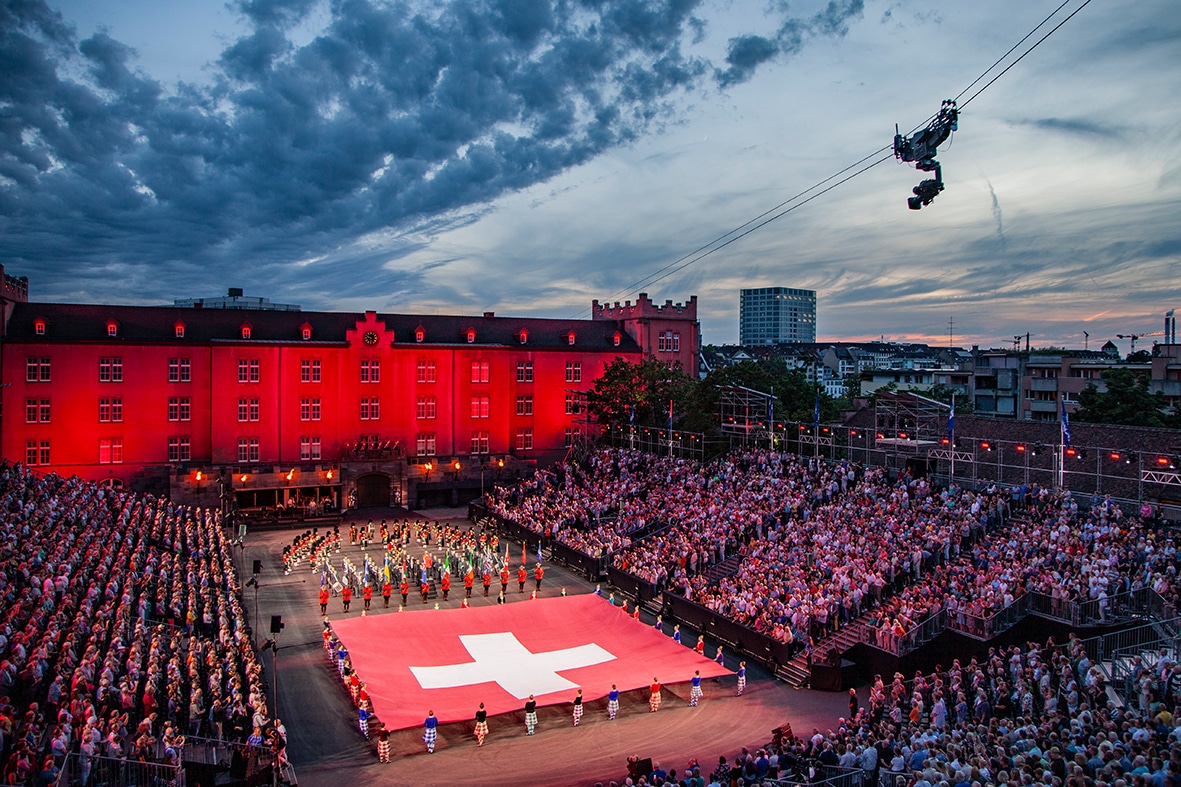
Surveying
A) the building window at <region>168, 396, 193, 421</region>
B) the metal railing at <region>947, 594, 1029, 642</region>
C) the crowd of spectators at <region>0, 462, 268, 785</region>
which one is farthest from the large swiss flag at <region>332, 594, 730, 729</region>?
the building window at <region>168, 396, 193, 421</region>

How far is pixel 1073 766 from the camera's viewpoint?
13602 millimetres

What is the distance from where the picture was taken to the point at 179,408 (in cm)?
5803

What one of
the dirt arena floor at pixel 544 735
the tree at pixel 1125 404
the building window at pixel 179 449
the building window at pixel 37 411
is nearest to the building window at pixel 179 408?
the building window at pixel 179 449

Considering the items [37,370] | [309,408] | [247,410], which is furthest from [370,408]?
[37,370]

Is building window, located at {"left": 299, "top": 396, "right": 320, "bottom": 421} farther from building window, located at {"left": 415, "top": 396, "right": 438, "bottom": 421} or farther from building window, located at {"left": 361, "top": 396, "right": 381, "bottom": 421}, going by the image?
building window, located at {"left": 415, "top": 396, "right": 438, "bottom": 421}

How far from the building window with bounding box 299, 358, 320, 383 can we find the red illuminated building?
10 centimetres

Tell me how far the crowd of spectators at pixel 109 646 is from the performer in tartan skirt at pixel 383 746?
10.1ft

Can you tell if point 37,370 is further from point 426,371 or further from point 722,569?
point 722,569

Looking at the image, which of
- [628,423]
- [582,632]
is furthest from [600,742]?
[628,423]

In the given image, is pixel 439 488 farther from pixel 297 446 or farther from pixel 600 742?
pixel 600 742

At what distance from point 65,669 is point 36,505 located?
2058 centimetres

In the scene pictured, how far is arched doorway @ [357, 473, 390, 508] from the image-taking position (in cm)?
6088

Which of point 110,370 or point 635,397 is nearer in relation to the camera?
point 110,370

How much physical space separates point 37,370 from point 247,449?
46.4 ft
